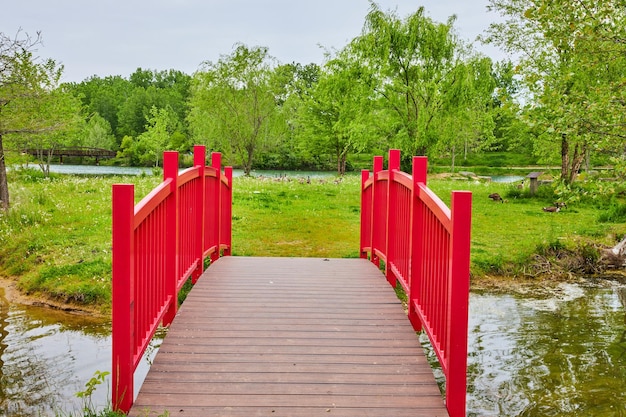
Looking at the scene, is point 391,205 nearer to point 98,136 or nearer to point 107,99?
point 98,136

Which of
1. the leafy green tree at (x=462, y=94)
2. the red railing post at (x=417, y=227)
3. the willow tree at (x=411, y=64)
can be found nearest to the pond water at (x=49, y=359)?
the red railing post at (x=417, y=227)

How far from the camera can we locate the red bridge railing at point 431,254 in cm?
373

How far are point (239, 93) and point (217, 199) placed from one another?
26.6 m

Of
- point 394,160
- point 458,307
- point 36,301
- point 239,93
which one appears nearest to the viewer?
point 458,307

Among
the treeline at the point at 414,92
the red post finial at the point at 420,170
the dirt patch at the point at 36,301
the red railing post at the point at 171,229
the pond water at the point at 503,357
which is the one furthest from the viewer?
the dirt patch at the point at 36,301

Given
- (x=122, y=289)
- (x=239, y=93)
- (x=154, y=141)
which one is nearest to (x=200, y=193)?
(x=122, y=289)

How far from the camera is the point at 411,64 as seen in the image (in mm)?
20234

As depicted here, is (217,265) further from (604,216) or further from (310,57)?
(310,57)

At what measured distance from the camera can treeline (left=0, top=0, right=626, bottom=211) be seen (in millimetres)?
7520

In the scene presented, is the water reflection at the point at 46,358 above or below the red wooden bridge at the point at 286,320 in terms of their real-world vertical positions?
below

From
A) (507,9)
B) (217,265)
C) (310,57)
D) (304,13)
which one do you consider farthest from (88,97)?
(217,265)

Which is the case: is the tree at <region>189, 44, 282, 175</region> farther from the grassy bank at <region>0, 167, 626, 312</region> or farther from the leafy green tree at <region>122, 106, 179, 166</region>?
the grassy bank at <region>0, 167, 626, 312</region>

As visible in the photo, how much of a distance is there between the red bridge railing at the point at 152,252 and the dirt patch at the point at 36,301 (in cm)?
200

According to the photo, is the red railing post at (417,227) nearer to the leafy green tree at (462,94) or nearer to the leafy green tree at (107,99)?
the leafy green tree at (462,94)
